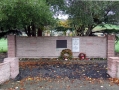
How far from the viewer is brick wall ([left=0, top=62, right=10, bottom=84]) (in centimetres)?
687

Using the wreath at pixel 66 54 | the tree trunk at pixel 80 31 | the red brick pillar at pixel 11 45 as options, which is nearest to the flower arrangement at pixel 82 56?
the wreath at pixel 66 54

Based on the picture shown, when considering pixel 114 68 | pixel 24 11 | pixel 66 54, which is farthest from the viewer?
pixel 66 54

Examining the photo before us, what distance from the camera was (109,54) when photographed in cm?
1370

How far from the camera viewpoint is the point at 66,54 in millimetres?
13344

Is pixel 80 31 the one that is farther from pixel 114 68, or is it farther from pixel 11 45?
pixel 114 68

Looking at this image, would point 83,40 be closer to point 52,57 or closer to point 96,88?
point 52,57

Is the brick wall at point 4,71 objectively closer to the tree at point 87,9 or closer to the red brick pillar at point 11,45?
the tree at point 87,9

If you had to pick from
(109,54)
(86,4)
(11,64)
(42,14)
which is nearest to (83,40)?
(109,54)

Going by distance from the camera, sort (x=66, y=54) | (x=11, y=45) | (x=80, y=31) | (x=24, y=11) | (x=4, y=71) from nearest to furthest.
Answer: (x=4, y=71) → (x=24, y=11) → (x=66, y=54) → (x=11, y=45) → (x=80, y=31)

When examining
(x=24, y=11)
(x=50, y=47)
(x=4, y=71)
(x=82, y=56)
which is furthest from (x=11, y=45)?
(x=4, y=71)

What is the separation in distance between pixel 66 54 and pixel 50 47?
1148mm

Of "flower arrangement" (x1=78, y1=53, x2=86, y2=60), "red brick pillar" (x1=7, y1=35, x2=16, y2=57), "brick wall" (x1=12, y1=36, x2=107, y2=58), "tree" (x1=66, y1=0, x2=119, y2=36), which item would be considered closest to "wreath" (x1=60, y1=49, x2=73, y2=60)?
"brick wall" (x1=12, y1=36, x2=107, y2=58)

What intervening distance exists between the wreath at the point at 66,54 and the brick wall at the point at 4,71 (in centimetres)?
612

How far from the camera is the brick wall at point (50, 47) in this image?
13656mm
